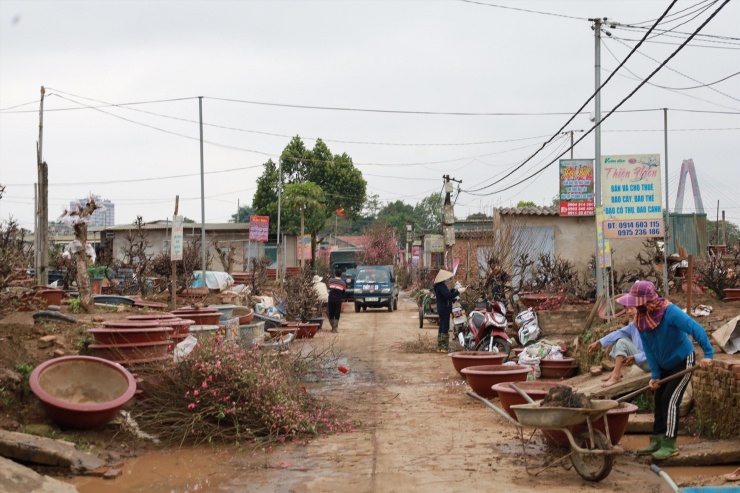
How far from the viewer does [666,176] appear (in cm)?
2759

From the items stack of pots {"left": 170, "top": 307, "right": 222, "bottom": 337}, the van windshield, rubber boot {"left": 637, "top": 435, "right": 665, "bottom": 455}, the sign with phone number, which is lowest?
rubber boot {"left": 637, "top": 435, "right": 665, "bottom": 455}

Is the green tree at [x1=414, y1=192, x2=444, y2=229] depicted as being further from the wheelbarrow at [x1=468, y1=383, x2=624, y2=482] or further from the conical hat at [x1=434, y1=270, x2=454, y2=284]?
the wheelbarrow at [x1=468, y1=383, x2=624, y2=482]

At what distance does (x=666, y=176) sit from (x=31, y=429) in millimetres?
24189

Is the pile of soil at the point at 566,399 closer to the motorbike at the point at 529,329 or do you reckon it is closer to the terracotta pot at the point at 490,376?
the terracotta pot at the point at 490,376

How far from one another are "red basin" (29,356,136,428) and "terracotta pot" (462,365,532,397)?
4.59m

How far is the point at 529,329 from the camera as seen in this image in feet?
52.5

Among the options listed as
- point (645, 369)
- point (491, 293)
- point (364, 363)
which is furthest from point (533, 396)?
point (491, 293)

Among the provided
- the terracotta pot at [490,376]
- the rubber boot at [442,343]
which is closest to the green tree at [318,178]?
the rubber boot at [442,343]

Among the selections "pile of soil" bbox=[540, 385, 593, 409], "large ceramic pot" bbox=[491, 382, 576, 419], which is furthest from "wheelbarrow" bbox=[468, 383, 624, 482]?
"large ceramic pot" bbox=[491, 382, 576, 419]

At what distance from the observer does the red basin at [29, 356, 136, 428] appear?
8.20 m

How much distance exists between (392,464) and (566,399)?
1803 mm

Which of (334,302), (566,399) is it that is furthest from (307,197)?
(566,399)

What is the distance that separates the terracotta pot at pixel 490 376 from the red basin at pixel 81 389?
4589 millimetres

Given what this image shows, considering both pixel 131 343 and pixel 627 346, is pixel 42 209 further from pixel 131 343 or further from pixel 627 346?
pixel 627 346
